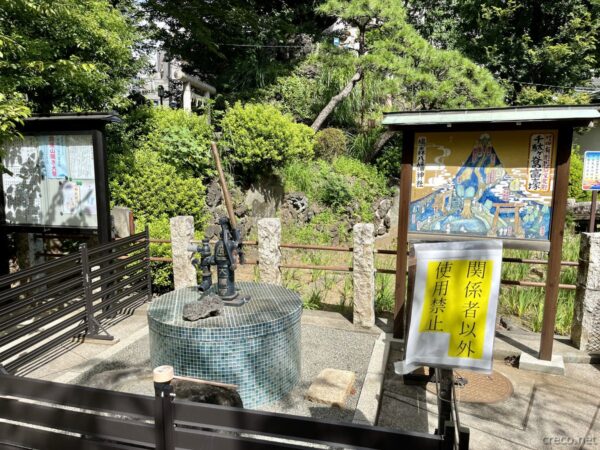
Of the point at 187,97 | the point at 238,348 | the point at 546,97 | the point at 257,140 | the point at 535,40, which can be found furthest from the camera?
the point at 535,40

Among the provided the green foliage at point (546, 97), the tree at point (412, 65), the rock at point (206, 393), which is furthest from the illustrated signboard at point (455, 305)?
the green foliage at point (546, 97)

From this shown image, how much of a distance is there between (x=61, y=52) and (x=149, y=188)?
2904 mm

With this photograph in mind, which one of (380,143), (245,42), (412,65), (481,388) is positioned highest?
(245,42)

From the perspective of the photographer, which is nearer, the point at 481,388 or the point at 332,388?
the point at 332,388

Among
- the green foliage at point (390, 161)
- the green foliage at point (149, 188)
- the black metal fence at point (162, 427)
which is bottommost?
the black metal fence at point (162, 427)

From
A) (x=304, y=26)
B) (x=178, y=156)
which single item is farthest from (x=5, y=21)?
(x=304, y=26)

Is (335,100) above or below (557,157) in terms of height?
Result: above

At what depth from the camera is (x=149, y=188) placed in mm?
8695

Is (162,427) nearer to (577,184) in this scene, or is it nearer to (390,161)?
(390,161)

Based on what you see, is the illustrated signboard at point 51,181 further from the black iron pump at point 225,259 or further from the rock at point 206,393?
the rock at point 206,393

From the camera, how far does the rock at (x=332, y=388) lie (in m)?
3.84

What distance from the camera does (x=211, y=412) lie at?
5.94 ft

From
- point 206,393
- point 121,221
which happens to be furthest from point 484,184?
point 121,221

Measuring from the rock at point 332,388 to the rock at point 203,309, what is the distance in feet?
3.90
